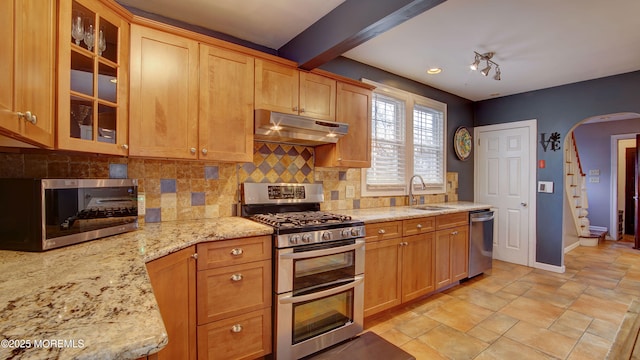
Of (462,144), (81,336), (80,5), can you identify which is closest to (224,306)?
(81,336)

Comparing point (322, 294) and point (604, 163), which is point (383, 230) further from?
point (604, 163)

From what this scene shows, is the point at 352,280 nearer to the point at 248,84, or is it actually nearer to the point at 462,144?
the point at 248,84

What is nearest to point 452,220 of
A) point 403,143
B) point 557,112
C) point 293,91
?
point 403,143

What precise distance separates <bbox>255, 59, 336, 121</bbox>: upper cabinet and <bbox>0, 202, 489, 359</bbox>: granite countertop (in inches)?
52.2

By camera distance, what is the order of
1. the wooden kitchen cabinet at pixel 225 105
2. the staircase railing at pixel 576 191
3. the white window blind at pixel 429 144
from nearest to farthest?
1. the wooden kitchen cabinet at pixel 225 105
2. the white window blind at pixel 429 144
3. the staircase railing at pixel 576 191

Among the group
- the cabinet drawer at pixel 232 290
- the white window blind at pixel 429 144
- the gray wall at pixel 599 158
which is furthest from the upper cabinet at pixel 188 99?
the gray wall at pixel 599 158

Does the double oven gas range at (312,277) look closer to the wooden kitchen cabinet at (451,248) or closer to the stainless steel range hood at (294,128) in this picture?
the stainless steel range hood at (294,128)

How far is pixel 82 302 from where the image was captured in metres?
0.78

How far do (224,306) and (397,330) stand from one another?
150 cm

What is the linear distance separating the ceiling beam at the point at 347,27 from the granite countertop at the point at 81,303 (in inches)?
68.2

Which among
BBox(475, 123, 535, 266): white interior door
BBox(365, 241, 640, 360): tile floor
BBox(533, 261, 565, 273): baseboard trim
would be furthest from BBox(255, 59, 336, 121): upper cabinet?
BBox(533, 261, 565, 273): baseboard trim

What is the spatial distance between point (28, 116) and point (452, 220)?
3418mm

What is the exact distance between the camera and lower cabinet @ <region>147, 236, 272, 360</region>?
1.53 m

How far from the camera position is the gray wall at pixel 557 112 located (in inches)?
138
